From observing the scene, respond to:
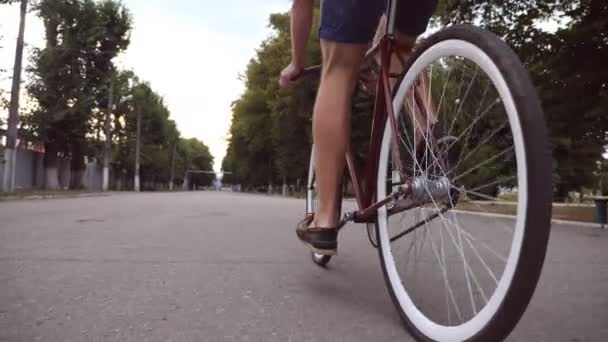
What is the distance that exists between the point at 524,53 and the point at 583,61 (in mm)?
1368

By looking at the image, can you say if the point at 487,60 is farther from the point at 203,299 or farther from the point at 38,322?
the point at 38,322

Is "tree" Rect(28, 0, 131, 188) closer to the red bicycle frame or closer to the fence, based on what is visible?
the fence

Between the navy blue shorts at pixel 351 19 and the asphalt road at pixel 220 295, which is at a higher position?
the navy blue shorts at pixel 351 19

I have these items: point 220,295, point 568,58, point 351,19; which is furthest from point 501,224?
point 568,58

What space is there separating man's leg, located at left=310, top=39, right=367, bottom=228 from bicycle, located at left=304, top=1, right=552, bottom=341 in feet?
0.36

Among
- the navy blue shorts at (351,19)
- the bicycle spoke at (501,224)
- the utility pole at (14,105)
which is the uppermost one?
the utility pole at (14,105)

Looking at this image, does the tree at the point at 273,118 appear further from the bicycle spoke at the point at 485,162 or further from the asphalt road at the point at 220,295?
the bicycle spoke at the point at 485,162

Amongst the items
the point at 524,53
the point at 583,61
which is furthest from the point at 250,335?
the point at 524,53

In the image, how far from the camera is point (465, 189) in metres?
1.79

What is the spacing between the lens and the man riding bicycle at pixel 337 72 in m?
2.07

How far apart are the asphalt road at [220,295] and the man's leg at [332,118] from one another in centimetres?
41

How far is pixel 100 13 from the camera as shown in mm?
30906

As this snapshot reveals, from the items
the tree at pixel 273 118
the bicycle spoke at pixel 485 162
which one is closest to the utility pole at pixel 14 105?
the tree at pixel 273 118

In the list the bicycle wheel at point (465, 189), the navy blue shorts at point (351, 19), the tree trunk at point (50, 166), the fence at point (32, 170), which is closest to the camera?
the bicycle wheel at point (465, 189)
